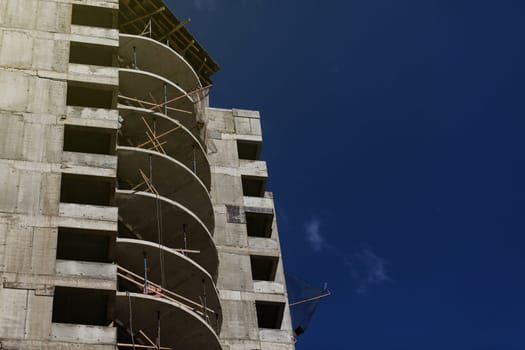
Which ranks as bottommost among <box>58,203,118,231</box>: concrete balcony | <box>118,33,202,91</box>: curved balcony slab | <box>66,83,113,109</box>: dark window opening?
<box>58,203,118,231</box>: concrete balcony

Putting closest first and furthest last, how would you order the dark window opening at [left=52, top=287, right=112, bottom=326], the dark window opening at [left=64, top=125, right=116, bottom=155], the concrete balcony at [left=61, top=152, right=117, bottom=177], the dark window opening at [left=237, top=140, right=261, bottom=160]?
the dark window opening at [left=52, top=287, right=112, bottom=326], the concrete balcony at [left=61, top=152, right=117, bottom=177], the dark window opening at [left=64, top=125, right=116, bottom=155], the dark window opening at [left=237, top=140, right=261, bottom=160]

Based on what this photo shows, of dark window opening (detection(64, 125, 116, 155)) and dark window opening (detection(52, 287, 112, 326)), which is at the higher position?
dark window opening (detection(64, 125, 116, 155))

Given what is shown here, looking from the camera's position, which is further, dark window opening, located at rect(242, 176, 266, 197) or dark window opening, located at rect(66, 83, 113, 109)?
dark window opening, located at rect(242, 176, 266, 197)

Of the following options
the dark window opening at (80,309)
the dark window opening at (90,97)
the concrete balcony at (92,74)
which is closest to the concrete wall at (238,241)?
the dark window opening at (80,309)

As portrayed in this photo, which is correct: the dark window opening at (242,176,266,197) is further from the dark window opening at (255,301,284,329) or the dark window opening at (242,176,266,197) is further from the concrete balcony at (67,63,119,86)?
the concrete balcony at (67,63,119,86)

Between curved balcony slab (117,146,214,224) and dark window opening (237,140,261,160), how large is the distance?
23.2 feet

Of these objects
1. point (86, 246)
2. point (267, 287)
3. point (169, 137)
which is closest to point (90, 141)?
point (169, 137)

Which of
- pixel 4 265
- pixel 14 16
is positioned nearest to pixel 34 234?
pixel 4 265

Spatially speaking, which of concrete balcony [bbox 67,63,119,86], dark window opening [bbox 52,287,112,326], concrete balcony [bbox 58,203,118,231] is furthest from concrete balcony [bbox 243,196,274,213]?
dark window opening [bbox 52,287,112,326]

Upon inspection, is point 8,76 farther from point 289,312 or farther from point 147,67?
point 289,312

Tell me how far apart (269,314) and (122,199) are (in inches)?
346

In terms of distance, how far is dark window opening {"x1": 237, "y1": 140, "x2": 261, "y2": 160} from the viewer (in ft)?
160

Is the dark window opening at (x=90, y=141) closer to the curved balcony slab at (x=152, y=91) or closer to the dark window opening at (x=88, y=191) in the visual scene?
the dark window opening at (x=88, y=191)

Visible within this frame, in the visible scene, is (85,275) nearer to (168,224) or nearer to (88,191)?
(88,191)
